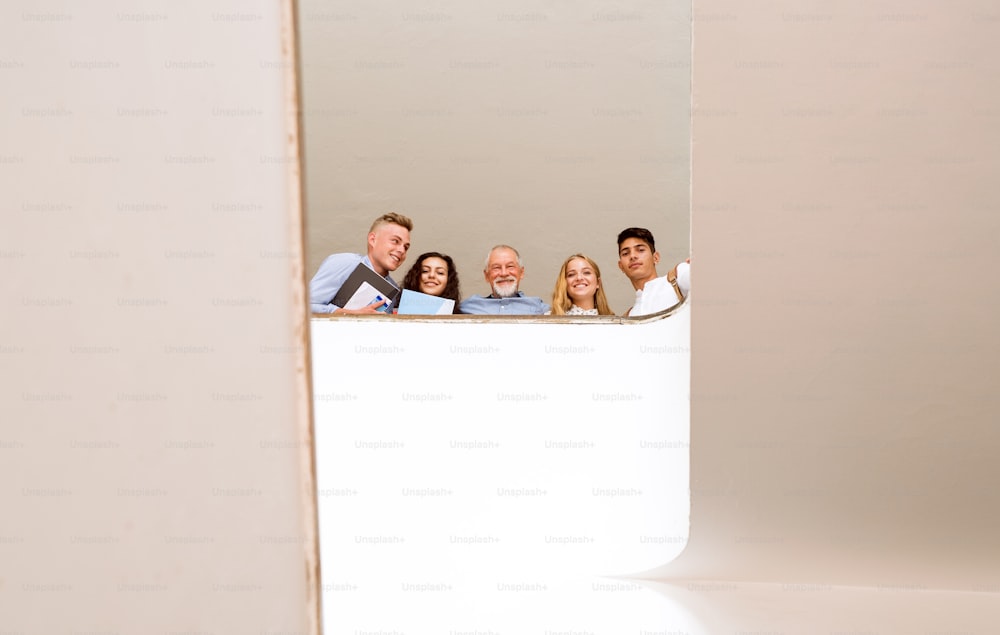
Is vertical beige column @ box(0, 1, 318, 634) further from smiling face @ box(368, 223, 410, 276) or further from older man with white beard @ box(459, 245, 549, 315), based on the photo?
smiling face @ box(368, 223, 410, 276)

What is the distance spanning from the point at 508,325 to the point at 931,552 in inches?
70.2

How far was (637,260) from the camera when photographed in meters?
4.41

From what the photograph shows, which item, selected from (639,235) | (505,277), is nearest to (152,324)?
(505,277)

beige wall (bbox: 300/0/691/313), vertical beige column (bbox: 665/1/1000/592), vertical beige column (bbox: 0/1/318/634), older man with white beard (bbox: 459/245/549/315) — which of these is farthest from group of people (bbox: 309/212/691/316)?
vertical beige column (bbox: 0/1/318/634)

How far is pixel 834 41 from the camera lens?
8.77 ft

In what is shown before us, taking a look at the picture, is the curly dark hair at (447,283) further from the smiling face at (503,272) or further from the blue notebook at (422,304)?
the smiling face at (503,272)

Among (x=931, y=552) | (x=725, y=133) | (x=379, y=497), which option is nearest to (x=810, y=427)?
(x=931, y=552)

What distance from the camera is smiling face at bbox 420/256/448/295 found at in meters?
4.05

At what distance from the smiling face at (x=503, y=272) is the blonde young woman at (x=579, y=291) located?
0.86ft

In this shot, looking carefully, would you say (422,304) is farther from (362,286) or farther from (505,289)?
(505,289)

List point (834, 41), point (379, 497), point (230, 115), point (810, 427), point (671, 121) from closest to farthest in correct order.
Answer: point (230, 115) < point (834, 41) < point (810, 427) < point (379, 497) < point (671, 121)

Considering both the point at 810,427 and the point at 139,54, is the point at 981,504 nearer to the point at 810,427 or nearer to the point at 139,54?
the point at 810,427

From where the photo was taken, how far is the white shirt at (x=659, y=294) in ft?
11.7

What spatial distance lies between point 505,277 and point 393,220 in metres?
0.75
